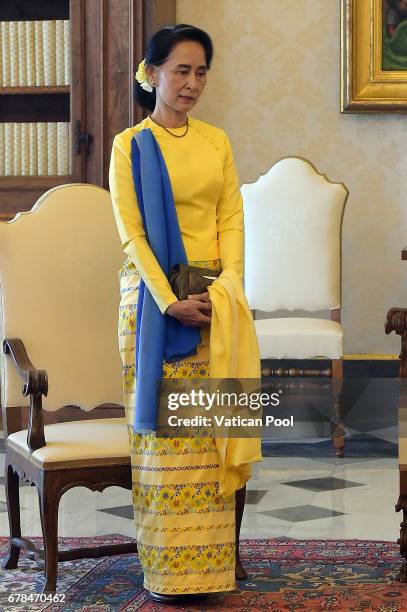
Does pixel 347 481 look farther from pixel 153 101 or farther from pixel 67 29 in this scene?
pixel 67 29

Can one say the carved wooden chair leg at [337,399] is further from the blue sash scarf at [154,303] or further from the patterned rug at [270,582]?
the blue sash scarf at [154,303]

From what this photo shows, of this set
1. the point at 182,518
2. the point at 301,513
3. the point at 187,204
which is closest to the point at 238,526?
the point at 182,518

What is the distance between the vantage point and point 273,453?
204 inches

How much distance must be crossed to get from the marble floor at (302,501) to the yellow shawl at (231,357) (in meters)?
0.83

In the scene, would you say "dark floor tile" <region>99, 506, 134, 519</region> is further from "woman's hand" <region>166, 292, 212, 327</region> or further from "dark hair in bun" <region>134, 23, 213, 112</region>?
"dark hair in bun" <region>134, 23, 213, 112</region>

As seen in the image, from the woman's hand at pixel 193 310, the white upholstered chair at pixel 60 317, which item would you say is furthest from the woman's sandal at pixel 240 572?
the woman's hand at pixel 193 310

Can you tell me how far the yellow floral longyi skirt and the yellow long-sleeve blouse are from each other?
41 centimetres

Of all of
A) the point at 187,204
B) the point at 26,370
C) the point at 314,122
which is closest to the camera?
the point at 187,204

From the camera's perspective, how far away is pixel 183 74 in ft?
9.67

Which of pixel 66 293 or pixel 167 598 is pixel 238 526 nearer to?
pixel 167 598

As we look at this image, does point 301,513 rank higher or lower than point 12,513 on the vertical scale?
lower

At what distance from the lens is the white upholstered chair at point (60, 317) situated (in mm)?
3229

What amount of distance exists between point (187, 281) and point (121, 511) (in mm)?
1438

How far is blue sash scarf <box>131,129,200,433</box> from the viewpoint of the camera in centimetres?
287
